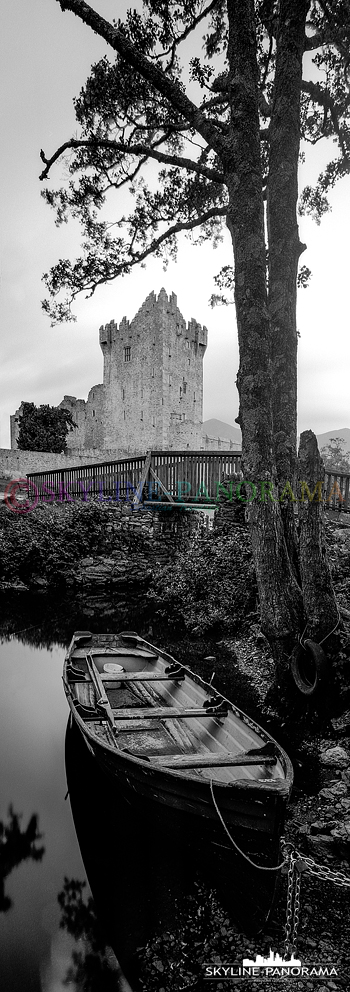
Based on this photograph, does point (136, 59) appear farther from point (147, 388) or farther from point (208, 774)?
point (147, 388)

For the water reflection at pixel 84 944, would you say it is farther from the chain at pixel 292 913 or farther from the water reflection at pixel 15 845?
the chain at pixel 292 913

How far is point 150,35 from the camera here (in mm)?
9109

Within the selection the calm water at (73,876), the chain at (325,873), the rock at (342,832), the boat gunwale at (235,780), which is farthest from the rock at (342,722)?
the calm water at (73,876)

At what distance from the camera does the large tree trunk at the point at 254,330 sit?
6.65 meters

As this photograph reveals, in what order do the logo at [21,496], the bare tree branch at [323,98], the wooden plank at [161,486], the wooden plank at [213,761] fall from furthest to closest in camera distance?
the logo at [21,496]
the wooden plank at [161,486]
the bare tree branch at [323,98]
the wooden plank at [213,761]

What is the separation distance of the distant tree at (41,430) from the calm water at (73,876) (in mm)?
37148

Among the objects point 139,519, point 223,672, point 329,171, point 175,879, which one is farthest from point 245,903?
point 139,519

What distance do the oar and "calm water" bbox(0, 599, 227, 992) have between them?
0.79 metres

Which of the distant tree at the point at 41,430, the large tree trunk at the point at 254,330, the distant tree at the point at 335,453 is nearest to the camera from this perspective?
the large tree trunk at the point at 254,330

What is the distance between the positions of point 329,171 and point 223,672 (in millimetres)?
10356

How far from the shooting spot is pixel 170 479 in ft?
57.0

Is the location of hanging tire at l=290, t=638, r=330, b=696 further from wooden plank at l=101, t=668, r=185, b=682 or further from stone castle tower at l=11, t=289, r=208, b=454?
stone castle tower at l=11, t=289, r=208, b=454

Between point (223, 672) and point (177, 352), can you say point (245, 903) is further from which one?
point (177, 352)

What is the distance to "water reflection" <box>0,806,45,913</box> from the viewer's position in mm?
4660
